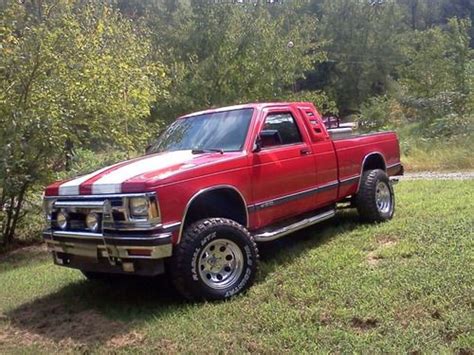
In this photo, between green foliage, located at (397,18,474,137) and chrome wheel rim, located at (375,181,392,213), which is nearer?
chrome wheel rim, located at (375,181,392,213)

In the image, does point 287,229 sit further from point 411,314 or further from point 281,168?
point 411,314

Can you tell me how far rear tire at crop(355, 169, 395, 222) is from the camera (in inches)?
272

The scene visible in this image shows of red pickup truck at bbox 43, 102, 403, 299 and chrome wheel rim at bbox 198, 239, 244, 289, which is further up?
red pickup truck at bbox 43, 102, 403, 299

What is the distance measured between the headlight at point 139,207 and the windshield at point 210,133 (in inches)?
53.8

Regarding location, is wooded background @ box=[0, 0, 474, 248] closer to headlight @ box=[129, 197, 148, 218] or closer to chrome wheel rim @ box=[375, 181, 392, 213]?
headlight @ box=[129, 197, 148, 218]

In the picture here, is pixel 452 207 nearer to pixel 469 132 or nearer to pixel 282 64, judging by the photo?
pixel 469 132

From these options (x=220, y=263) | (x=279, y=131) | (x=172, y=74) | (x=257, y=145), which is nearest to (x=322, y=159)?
(x=279, y=131)

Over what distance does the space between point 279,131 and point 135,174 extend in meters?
2.01

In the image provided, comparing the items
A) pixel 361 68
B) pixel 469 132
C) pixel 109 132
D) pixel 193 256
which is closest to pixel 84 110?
pixel 109 132

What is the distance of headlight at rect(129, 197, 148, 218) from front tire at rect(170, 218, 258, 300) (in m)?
0.45

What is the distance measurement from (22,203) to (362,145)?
6.11 metres

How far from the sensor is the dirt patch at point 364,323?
382 centimetres

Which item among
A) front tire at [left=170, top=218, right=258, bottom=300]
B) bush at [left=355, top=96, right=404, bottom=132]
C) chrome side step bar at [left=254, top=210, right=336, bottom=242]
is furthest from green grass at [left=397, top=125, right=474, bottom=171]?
front tire at [left=170, top=218, right=258, bottom=300]

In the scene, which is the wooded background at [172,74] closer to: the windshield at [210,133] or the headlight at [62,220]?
the windshield at [210,133]
